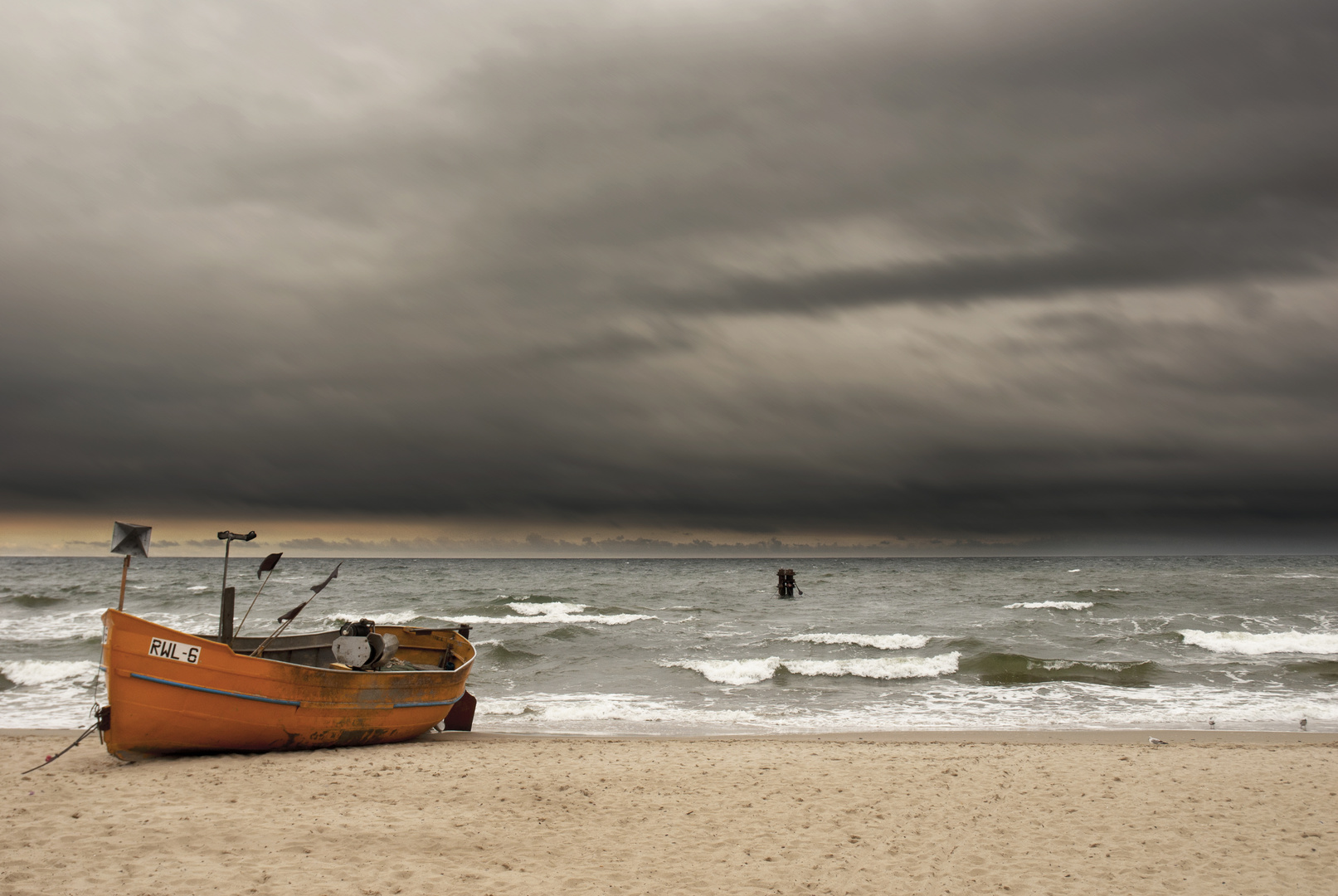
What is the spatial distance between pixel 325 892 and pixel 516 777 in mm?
4098

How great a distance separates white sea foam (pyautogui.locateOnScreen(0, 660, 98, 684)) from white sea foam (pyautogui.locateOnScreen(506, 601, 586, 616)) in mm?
20286

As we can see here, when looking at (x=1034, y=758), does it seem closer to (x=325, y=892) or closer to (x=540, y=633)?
(x=325, y=892)

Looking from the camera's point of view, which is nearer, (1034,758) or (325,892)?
(325,892)

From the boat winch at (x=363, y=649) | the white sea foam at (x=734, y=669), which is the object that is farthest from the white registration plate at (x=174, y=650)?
the white sea foam at (x=734, y=669)

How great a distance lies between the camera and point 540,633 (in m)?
28.4

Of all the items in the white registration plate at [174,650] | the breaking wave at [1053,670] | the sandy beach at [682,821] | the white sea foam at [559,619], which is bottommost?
the white sea foam at [559,619]

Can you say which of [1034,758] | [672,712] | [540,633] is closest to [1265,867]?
[1034,758]

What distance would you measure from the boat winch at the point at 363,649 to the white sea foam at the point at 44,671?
11.0 m

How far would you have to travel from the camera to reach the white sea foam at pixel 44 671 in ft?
64.8

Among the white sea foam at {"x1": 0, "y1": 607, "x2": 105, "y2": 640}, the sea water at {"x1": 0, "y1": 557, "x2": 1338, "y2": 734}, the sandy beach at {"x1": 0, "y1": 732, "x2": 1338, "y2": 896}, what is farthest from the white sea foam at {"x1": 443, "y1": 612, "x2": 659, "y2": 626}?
the sandy beach at {"x1": 0, "y1": 732, "x2": 1338, "y2": 896}

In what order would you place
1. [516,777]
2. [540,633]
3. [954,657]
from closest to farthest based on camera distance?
[516,777]
[954,657]
[540,633]

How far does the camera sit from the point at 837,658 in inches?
922

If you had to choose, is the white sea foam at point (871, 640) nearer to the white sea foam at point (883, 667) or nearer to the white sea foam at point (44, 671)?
the white sea foam at point (883, 667)

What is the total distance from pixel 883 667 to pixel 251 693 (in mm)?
15644
